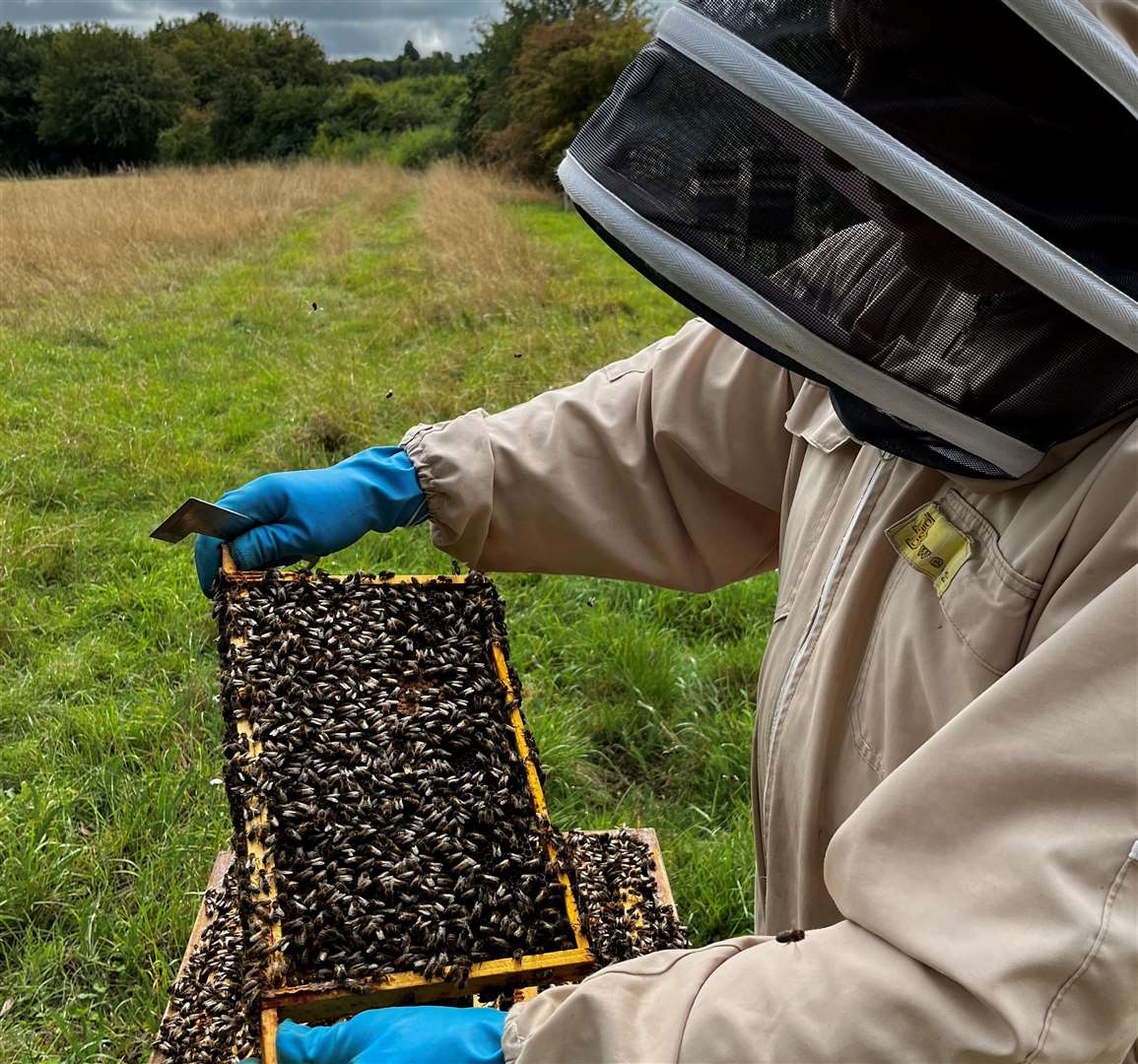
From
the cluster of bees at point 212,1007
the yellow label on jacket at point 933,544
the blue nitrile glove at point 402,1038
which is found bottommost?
A: the cluster of bees at point 212,1007

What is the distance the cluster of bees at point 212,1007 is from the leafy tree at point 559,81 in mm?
27244

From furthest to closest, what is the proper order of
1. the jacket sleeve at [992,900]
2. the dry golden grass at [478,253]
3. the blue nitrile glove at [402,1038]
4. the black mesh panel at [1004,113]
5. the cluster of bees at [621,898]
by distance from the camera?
the dry golden grass at [478,253], the cluster of bees at [621,898], the blue nitrile glove at [402,1038], the black mesh panel at [1004,113], the jacket sleeve at [992,900]

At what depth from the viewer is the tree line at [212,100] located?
39.4m

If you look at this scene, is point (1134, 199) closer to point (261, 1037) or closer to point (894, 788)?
point (894, 788)

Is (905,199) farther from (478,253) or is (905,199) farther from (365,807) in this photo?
(478,253)

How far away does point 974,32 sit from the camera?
1.30 m

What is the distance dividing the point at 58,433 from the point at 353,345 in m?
3.73

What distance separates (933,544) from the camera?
1573 mm

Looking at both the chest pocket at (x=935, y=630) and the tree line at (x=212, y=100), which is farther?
the tree line at (x=212, y=100)

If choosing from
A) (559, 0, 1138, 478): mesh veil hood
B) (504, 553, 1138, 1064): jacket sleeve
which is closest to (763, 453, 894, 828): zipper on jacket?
(559, 0, 1138, 478): mesh veil hood

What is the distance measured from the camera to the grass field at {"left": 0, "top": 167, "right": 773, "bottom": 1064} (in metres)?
3.38

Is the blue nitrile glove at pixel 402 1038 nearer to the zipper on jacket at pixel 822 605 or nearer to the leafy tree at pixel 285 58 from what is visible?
the zipper on jacket at pixel 822 605

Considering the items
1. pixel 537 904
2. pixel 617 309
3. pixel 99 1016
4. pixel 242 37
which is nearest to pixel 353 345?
pixel 617 309

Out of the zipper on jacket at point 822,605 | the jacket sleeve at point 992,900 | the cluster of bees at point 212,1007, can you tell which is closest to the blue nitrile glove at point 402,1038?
the jacket sleeve at point 992,900
